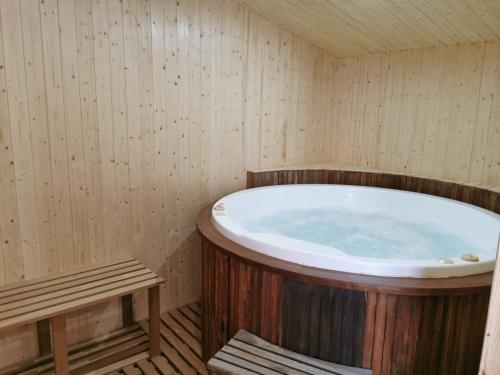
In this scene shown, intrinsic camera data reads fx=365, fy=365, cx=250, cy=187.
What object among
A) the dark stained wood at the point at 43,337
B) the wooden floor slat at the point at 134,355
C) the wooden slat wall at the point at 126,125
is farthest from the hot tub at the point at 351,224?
the dark stained wood at the point at 43,337

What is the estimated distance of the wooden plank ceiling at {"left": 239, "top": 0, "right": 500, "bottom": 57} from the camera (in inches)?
85.4

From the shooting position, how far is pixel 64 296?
1780mm

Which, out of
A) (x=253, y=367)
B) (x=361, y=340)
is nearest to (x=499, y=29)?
(x=361, y=340)

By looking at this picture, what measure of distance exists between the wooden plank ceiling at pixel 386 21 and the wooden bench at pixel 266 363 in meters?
2.03

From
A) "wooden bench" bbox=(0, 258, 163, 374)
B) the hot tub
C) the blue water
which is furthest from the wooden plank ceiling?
"wooden bench" bbox=(0, 258, 163, 374)

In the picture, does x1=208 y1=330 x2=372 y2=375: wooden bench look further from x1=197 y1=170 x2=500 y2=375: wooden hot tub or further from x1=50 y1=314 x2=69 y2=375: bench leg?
x1=50 y1=314 x2=69 y2=375: bench leg

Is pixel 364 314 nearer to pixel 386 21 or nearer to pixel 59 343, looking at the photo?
pixel 59 343

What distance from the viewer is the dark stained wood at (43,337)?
2.00 m

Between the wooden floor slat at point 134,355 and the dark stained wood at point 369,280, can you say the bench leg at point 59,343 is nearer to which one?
the wooden floor slat at point 134,355

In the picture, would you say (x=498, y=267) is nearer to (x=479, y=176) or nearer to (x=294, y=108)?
(x=479, y=176)

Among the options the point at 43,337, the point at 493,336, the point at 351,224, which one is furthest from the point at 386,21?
the point at 43,337

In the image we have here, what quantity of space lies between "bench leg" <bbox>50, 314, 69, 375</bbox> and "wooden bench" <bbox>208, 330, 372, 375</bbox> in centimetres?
78

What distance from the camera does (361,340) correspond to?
1.38 meters

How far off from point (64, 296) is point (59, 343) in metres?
0.21
